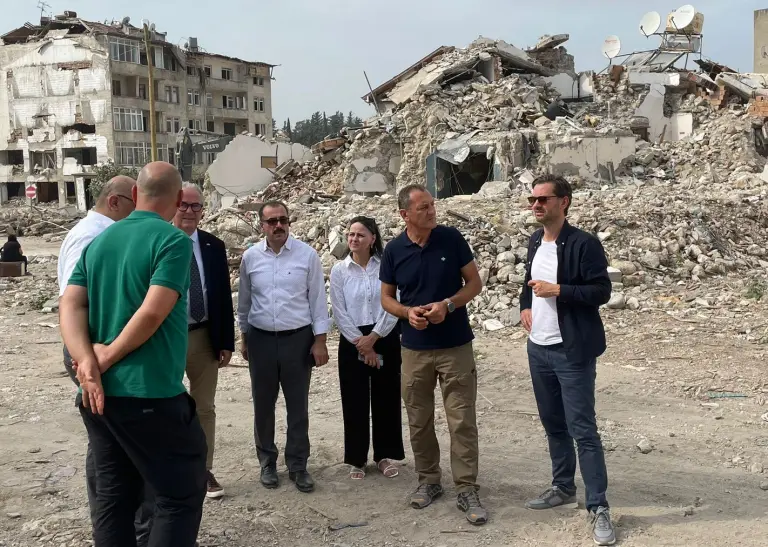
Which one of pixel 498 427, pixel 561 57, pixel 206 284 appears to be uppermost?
pixel 561 57

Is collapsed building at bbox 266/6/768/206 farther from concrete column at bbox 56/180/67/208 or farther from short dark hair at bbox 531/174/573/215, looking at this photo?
concrete column at bbox 56/180/67/208

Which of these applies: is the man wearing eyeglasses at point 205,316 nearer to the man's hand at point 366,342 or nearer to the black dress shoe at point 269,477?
the black dress shoe at point 269,477

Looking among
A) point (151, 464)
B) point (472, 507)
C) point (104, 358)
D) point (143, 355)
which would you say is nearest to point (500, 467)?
point (472, 507)

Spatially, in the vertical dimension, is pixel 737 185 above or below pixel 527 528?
above

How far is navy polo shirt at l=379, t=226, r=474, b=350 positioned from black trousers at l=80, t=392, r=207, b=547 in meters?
1.68

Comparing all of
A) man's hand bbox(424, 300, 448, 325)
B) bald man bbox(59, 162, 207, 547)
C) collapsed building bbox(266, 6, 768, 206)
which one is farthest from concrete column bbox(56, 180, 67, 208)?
bald man bbox(59, 162, 207, 547)

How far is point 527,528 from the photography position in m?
3.99

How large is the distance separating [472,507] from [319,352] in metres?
1.36

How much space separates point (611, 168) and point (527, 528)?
16.5 meters

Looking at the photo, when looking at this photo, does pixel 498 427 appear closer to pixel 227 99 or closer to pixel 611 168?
pixel 611 168

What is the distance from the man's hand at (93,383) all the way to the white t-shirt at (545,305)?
7.79ft

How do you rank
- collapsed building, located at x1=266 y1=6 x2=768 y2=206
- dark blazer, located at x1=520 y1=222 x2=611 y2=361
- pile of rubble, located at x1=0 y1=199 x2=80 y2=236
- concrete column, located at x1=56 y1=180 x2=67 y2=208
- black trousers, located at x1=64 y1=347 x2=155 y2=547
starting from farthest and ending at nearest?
concrete column, located at x1=56 y1=180 x2=67 y2=208, pile of rubble, located at x1=0 y1=199 x2=80 y2=236, collapsed building, located at x1=266 y1=6 x2=768 y2=206, dark blazer, located at x1=520 y1=222 x2=611 y2=361, black trousers, located at x1=64 y1=347 x2=155 y2=547

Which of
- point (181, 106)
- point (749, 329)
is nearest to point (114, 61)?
point (181, 106)

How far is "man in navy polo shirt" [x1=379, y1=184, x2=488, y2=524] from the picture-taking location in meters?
4.19
